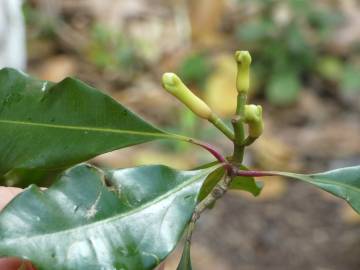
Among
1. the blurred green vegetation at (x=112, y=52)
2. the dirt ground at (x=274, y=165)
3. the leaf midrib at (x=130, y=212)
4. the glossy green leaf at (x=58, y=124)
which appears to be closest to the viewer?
the leaf midrib at (x=130, y=212)

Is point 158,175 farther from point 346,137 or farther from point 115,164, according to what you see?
point 346,137

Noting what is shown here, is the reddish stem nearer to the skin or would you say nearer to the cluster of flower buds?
the cluster of flower buds

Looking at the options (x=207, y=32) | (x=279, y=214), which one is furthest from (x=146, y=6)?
(x=279, y=214)

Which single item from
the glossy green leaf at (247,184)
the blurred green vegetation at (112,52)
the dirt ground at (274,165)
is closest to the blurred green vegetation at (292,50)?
the dirt ground at (274,165)

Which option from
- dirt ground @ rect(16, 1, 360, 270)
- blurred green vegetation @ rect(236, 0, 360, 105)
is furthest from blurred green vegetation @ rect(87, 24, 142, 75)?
blurred green vegetation @ rect(236, 0, 360, 105)

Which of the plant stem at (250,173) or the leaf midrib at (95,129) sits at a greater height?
the leaf midrib at (95,129)

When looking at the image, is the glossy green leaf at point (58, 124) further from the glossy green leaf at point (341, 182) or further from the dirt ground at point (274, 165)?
the dirt ground at point (274, 165)
